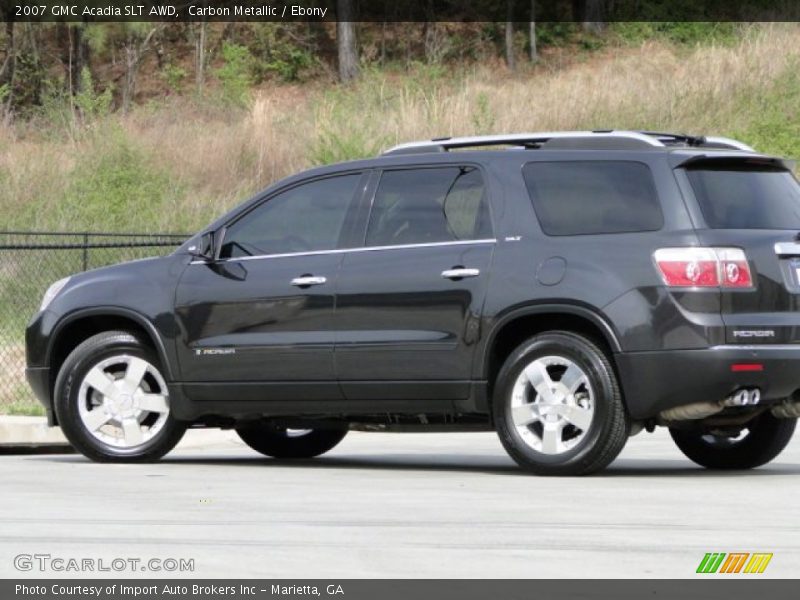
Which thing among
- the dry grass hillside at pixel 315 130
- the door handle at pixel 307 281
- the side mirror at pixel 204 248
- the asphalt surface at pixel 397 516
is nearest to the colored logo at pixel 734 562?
the asphalt surface at pixel 397 516

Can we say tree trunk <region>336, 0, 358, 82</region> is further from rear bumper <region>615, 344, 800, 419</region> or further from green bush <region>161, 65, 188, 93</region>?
rear bumper <region>615, 344, 800, 419</region>

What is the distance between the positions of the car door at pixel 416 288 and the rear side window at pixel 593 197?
1.20 feet

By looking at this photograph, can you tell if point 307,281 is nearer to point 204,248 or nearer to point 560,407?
point 204,248

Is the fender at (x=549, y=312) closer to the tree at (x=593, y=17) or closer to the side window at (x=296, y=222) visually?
the side window at (x=296, y=222)

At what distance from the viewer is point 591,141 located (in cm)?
1158

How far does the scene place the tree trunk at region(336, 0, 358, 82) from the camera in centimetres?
5247

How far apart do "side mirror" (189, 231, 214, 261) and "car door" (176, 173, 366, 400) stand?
0.05 m

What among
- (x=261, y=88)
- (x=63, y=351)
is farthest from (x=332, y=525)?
(x=261, y=88)

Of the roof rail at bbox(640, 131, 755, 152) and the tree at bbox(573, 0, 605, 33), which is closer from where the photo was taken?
the roof rail at bbox(640, 131, 755, 152)

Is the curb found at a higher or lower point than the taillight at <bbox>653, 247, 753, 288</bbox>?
lower

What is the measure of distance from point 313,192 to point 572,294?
212cm

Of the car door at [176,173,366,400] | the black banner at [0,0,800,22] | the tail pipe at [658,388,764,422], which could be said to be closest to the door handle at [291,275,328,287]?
the car door at [176,173,366,400]
